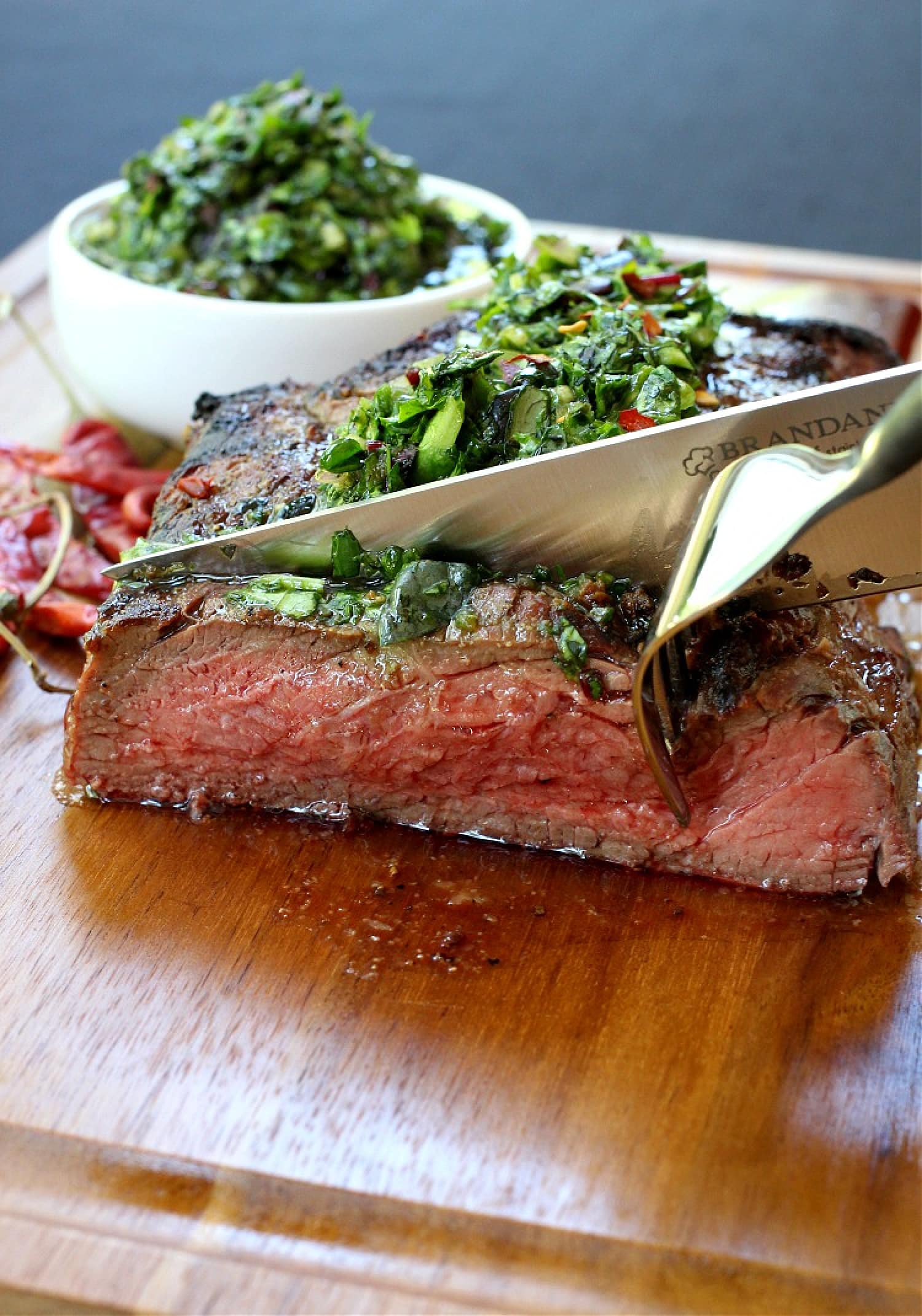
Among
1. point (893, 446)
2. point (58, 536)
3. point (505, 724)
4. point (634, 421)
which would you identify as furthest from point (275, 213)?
point (893, 446)

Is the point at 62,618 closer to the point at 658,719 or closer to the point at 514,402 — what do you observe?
the point at 514,402

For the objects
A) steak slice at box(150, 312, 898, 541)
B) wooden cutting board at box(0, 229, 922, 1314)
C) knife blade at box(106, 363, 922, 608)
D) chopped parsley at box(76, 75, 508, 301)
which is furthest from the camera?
chopped parsley at box(76, 75, 508, 301)

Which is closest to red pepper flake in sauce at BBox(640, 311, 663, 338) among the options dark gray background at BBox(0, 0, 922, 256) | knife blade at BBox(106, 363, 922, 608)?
knife blade at BBox(106, 363, 922, 608)

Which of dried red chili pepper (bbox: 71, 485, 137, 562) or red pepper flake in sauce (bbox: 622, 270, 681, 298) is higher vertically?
red pepper flake in sauce (bbox: 622, 270, 681, 298)

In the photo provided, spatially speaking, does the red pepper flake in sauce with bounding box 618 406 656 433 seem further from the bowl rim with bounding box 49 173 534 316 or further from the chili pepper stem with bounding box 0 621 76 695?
the chili pepper stem with bounding box 0 621 76 695

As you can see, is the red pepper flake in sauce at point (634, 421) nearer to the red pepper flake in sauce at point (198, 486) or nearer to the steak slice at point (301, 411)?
the steak slice at point (301, 411)

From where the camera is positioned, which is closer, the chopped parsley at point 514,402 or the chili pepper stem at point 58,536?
the chopped parsley at point 514,402

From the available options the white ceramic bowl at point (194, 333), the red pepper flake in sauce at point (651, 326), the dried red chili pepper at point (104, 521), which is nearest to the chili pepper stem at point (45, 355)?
the white ceramic bowl at point (194, 333)

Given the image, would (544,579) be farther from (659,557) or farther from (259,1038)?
(259,1038)
